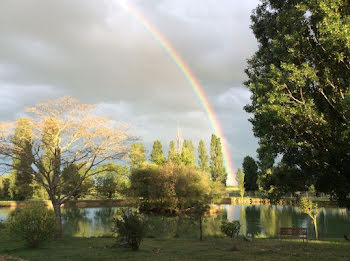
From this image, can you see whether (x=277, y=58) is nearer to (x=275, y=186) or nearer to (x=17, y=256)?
(x=275, y=186)

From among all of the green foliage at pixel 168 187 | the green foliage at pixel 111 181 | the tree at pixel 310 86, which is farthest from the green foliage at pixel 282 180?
the green foliage at pixel 168 187

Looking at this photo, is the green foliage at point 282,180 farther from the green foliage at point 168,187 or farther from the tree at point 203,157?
the tree at point 203,157

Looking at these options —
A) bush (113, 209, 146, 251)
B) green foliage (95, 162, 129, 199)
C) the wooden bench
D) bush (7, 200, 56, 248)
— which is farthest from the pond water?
bush (7, 200, 56, 248)

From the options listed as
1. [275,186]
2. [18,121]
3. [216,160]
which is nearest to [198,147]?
[216,160]

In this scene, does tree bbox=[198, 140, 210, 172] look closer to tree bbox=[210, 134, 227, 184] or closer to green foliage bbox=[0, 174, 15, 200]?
tree bbox=[210, 134, 227, 184]

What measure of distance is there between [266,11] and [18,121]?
18552 millimetres

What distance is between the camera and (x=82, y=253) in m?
14.5

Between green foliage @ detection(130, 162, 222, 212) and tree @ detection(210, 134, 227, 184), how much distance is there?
31.2 meters

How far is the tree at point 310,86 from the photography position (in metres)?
9.69

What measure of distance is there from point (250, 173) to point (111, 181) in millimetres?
44057

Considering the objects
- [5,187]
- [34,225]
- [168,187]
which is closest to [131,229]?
[34,225]

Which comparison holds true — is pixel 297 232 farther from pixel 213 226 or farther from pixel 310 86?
pixel 213 226

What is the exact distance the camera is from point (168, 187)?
5219cm

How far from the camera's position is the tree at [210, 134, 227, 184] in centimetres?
8685
